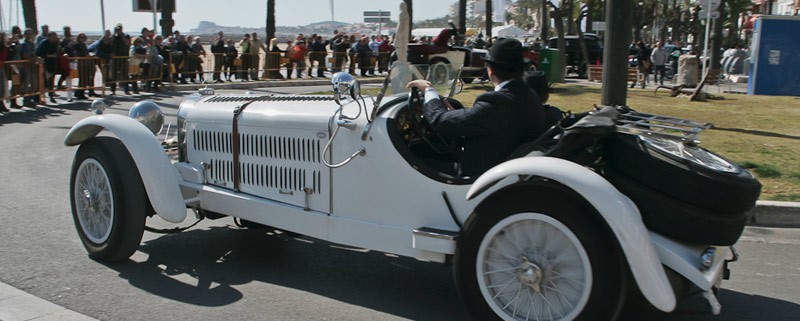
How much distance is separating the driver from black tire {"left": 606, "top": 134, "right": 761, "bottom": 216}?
0.65 m

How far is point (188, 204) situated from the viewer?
5.45 meters

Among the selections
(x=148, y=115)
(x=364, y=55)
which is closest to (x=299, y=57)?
(x=364, y=55)

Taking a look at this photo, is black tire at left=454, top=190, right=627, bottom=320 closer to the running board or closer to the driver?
the running board

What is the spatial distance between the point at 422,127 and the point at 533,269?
1389 mm

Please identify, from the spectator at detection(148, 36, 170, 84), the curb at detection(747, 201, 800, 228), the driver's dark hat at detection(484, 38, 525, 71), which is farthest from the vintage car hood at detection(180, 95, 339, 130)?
the spectator at detection(148, 36, 170, 84)

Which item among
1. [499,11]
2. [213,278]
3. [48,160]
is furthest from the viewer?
[499,11]

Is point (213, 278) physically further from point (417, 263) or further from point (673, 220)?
point (673, 220)

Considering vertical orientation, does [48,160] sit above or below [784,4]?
below

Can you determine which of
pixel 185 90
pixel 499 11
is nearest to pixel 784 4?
pixel 499 11

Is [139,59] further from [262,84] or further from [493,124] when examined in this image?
[493,124]

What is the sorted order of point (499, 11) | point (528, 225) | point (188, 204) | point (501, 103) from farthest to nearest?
point (499, 11) < point (188, 204) < point (501, 103) < point (528, 225)

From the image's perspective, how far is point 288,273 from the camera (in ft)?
17.2

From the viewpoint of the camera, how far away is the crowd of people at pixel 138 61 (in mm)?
16000

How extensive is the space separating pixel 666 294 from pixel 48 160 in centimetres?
887
